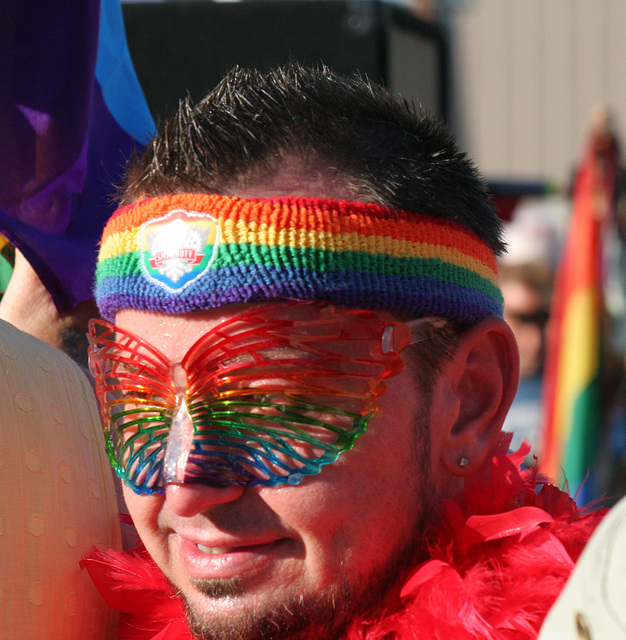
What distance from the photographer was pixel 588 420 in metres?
4.63

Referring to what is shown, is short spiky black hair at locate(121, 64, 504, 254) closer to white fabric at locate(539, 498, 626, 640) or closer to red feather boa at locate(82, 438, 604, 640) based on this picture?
red feather boa at locate(82, 438, 604, 640)

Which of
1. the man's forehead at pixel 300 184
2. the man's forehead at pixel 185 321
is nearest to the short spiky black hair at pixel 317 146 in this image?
the man's forehead at pixel 300 184

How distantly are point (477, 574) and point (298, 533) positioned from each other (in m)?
0.28

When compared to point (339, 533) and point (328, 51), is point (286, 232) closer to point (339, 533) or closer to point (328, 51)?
point (339, 533)

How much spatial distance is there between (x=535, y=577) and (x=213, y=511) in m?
0.48

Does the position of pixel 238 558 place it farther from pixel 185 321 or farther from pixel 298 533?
pixel 185 321

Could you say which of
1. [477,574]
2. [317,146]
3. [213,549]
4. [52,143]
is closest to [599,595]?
[477,574]

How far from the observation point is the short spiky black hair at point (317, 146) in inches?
51.8

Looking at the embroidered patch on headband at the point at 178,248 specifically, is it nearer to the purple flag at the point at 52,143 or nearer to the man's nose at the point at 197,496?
the man's nose at the point at 197,496

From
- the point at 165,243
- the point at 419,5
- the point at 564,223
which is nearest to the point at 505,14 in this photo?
the point at 419,5

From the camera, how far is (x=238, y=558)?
1.26 m

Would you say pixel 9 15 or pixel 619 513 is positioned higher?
pixel 9 15

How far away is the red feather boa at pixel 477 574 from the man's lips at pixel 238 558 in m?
0.17

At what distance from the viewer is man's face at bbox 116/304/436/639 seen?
1.24 metres
